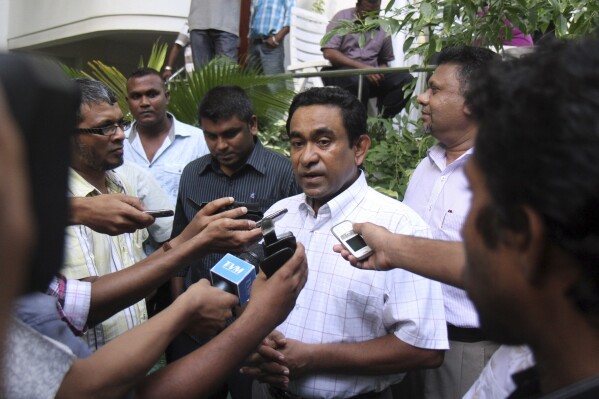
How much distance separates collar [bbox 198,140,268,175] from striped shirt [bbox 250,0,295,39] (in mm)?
2989

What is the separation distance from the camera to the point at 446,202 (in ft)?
10.3

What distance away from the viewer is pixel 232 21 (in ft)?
22.5

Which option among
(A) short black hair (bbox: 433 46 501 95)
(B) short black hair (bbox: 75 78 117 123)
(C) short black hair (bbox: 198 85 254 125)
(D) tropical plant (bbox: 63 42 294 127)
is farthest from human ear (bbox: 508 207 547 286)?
(D) tropical plant (bbox: 63 42 294 127)

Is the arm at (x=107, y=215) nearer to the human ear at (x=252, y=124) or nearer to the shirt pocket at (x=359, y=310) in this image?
the shirt pocket at (x=359, y=310)

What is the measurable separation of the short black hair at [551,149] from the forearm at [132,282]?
150 cm

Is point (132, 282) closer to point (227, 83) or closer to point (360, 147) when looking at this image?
point (360, 147)

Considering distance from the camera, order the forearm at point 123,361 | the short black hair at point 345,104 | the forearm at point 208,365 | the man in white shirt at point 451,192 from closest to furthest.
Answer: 1. the forearm at point 123,361
2. the forearm at point 208,365
3. the man in white shirt at point 451,192
4. the short black hair at point 345,104

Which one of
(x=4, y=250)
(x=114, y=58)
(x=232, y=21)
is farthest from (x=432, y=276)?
(x=114, y=58)

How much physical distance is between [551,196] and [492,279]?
23 centimetres

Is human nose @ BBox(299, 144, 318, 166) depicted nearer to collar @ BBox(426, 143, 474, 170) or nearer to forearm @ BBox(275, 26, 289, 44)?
collar @ BBox(426, 143, 474, 170)

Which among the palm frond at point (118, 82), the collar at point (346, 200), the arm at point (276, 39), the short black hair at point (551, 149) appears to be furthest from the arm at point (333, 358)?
the arm at point (276, 39)

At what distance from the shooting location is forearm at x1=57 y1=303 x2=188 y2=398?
158 centimetres

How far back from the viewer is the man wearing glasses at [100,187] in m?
2.82

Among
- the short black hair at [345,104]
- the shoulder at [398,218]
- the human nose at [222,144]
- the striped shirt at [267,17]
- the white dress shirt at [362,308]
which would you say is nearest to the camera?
the white dress shirt at [362,308]
